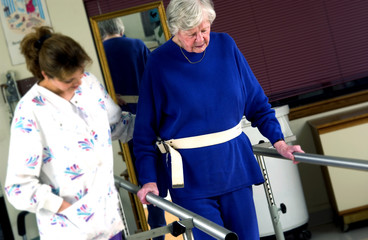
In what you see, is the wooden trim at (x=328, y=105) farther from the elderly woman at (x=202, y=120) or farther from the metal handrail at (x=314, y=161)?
→ the elderly woman at (x=202, y=120)

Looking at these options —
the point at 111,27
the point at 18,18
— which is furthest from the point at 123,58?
the point at 18,18

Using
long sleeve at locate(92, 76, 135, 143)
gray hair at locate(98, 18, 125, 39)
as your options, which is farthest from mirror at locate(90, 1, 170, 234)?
long sleeve at locate(92, 76, 135, 143)

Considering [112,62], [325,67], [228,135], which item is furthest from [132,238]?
[325,67]

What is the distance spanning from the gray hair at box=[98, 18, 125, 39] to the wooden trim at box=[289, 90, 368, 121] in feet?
5.22

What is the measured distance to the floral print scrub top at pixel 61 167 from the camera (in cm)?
170

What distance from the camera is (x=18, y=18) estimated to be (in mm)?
4418

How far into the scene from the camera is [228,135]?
1.95 metres

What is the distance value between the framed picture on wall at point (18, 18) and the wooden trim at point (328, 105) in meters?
2.16

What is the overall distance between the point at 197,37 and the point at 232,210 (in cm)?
62

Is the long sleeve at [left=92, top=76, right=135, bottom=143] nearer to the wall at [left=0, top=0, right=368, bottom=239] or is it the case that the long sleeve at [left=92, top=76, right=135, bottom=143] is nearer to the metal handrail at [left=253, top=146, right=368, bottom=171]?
the metal handrail at [left=253, top=146, right=368, bottom=171]

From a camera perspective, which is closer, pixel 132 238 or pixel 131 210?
pixel 132 238

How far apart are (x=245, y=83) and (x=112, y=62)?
2.17 metres

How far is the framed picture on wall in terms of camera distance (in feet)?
14.4

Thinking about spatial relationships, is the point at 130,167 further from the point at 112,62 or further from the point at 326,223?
the point at 326,223
